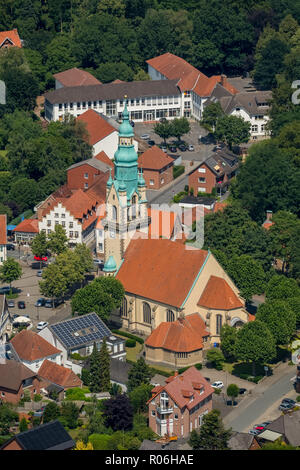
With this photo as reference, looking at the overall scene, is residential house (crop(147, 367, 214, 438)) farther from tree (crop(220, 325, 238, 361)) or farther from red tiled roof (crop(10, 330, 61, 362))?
red tiled roof (crop(10, 330, 61, 362))

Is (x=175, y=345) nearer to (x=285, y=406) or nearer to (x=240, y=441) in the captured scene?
(x=285, y=406)

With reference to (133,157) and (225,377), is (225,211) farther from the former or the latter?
(225,377)

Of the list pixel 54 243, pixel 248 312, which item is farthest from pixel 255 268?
pixel 54 243

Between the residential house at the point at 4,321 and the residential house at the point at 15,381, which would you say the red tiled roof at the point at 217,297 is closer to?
the residential house at the point at 15,381

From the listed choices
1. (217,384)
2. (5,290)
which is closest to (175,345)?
(217,384)

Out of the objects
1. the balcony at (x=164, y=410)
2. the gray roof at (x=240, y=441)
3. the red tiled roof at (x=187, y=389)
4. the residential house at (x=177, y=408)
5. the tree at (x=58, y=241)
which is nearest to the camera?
the gray roof at (x=240, y=441)

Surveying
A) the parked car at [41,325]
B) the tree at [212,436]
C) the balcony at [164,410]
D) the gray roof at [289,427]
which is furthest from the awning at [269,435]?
the parked car at [41,325]
